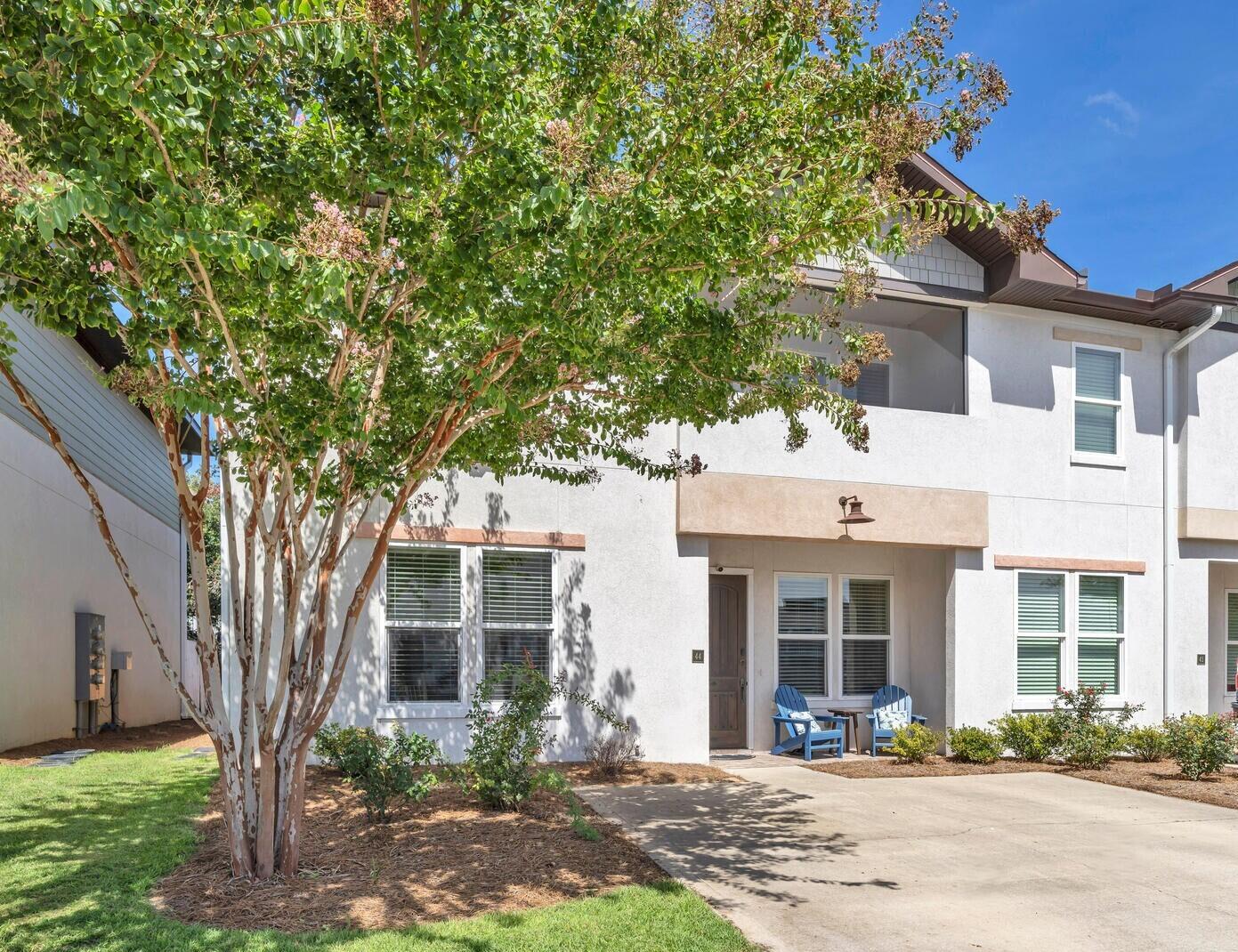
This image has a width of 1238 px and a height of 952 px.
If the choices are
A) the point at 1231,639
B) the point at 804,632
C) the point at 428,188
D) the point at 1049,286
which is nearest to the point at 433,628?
the point at 804,632

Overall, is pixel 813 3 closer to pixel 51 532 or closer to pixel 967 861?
pixel 967 861

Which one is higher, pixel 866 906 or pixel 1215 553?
pixel 1215 553

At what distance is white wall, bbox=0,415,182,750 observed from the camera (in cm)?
1235

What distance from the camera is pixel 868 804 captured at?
9289mm

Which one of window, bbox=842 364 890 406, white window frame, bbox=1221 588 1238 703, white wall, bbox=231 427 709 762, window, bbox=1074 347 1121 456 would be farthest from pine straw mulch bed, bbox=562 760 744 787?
white window frame, bbox=1221 588 1238 703

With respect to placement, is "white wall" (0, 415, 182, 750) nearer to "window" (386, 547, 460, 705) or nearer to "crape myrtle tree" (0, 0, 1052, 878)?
"window" (386, 547, 460, 705)

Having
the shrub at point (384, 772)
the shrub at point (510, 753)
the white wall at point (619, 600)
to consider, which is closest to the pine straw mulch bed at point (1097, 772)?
the white wall at point (619, 600)

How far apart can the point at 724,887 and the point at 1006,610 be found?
7530 mm

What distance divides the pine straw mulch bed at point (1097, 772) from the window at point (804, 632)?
4.22ft

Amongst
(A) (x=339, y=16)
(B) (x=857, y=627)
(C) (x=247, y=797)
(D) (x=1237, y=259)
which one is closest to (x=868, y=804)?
(B) (x=857, y=627)

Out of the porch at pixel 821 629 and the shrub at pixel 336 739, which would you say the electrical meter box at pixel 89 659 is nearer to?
the shrub at pixel 336 739

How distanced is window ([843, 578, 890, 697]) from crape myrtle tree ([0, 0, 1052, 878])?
24.3 feet

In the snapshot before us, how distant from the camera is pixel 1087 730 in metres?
11.8

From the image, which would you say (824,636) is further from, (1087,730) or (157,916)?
(157,916)
